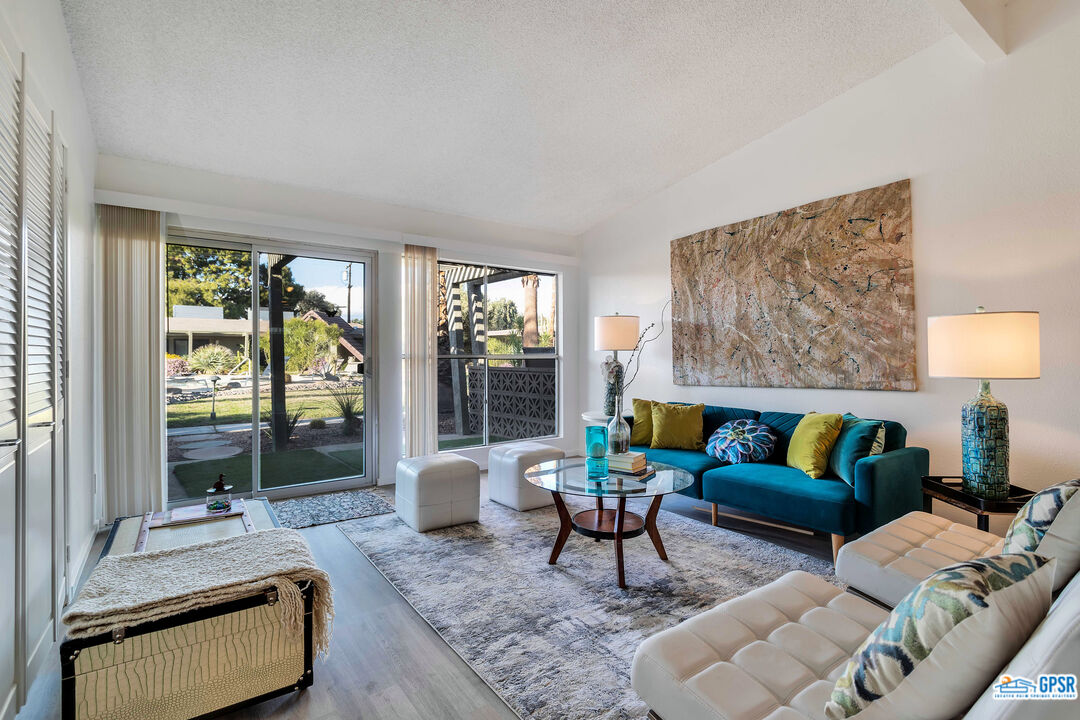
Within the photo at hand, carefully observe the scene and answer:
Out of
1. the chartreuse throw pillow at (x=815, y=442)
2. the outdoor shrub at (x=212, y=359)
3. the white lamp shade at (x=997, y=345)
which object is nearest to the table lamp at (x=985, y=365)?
the white lamp shade at (x=997, y=345)

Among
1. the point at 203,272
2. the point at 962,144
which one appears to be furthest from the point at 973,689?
the point at 203,272

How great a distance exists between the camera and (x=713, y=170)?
14.9 ft

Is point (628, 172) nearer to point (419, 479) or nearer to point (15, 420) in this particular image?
point (419, 479)

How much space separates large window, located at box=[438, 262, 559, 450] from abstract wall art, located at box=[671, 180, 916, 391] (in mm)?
1589

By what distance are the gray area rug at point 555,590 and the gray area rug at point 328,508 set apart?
0.65 feet

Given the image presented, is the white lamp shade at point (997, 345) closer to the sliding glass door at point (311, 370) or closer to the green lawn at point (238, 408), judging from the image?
the sliding glass door at point (311, 370)

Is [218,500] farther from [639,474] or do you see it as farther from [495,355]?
[495,355]

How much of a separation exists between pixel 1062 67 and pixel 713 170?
2.19 meters

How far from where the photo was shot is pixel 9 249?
1619 millimetres

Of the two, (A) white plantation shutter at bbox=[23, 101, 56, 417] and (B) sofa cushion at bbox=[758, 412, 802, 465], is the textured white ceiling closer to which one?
(A) white plantation shutter at bbox=[23, 101, 56, 417]

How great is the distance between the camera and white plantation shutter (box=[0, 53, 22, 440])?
1.55 metres

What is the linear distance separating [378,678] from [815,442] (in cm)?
276

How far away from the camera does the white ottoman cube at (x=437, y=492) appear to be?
340 centimetres

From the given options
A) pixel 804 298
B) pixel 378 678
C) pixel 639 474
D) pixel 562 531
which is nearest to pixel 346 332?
pixel 562 531
